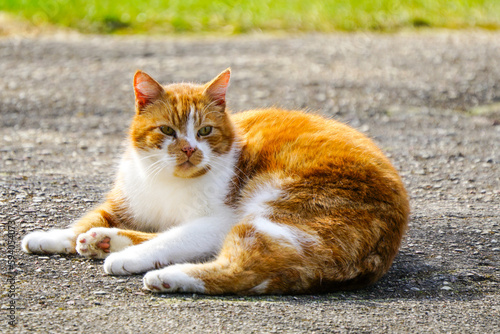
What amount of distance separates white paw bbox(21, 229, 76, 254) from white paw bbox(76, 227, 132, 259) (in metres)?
0.11

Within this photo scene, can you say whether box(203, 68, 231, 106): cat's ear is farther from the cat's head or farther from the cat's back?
the cat's back

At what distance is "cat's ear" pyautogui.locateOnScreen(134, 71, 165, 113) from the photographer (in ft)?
12.1

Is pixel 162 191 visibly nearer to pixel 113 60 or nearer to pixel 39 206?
pixel 39 206

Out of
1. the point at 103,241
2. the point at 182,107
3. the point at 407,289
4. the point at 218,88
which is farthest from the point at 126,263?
the point at 407,289

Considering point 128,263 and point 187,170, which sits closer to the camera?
point 128,263

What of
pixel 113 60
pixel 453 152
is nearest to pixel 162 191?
pixel 453 152

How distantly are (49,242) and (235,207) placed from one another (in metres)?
1.05

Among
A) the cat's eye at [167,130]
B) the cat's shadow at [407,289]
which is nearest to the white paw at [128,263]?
the cat's shadow at [407,289]

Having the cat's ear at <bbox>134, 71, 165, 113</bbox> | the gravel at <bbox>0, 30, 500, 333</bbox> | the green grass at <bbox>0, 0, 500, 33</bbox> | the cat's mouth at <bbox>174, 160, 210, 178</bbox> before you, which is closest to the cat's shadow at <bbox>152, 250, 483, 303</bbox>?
the gravel at <bbox>0, 30, 500, 333</bbox>

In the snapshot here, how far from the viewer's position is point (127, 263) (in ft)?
11.2

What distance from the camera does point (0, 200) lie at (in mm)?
4398

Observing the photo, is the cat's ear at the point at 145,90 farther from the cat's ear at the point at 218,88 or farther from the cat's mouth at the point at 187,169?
the cat's mouth at the point at 187,169

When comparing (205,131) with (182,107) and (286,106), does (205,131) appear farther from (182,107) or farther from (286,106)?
(286,106)

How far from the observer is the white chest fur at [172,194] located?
3719mm
